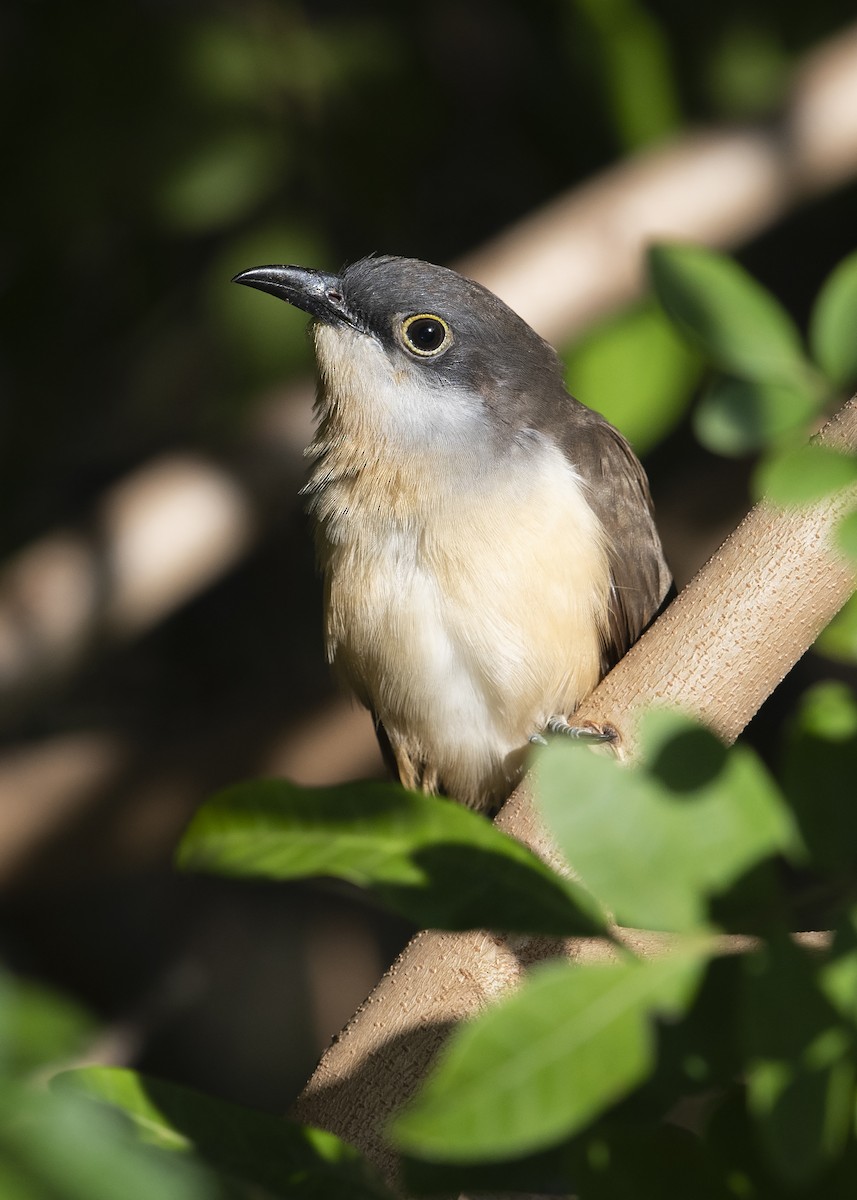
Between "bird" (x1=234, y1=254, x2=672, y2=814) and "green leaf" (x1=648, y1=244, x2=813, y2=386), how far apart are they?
65.4 inches

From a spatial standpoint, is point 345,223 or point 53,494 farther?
point 53,494

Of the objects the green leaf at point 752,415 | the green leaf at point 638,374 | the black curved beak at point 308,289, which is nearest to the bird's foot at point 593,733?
the green leaf at point 752,415

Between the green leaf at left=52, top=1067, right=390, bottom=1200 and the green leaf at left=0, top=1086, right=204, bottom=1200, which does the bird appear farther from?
the green leaf at left=0, top=1086, right=204, bottom=1200

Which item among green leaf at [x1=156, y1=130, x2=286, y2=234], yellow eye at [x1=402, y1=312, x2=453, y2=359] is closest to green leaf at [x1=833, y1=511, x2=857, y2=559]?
yellow eye at [x1=402, y1=312, x2=453, y2=359]

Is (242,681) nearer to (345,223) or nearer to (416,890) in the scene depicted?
(345,223)

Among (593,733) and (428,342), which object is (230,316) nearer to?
(428,342)

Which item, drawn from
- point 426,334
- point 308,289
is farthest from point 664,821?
point 308,289

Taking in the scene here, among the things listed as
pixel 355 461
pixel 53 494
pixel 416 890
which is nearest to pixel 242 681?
pixel 53 494

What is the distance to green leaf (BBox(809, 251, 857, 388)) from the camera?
1.91 meters

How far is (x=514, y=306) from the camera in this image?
16.6ft

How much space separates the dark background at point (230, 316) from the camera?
532cm

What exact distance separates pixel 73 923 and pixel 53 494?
2.34m

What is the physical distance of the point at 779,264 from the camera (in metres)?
6.82

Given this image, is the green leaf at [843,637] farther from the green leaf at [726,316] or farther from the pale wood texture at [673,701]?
the pale wood texture at [673,701]
